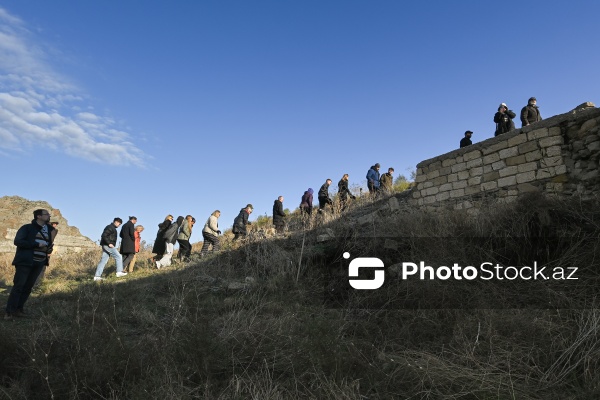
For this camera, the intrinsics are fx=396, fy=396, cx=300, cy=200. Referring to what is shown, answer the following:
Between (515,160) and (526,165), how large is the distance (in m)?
0.26

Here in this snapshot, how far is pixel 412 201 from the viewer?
34.5ft

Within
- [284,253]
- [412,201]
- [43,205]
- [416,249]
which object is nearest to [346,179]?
[412,201]

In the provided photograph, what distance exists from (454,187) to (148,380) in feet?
26.2

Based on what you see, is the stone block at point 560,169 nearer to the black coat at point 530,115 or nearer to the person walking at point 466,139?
the black coat at point 530,115

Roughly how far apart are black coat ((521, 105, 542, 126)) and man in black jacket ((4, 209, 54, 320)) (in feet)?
33.2

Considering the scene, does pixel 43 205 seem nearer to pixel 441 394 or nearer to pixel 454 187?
pixel 454 187

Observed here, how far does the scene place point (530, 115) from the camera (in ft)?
31.0

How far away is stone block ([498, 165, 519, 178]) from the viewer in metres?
8.09

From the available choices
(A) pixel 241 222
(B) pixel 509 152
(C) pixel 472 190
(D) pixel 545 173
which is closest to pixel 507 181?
(B) pixel 509 152

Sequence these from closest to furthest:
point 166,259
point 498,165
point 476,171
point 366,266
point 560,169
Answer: point 366,266 < point 560,169 < point 498,165 < point 476,171 < point 166,259

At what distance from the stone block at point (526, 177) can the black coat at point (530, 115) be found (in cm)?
213

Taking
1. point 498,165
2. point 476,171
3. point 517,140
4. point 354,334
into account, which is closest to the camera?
point 354,334

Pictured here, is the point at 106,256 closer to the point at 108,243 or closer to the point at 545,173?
the point at 108,243

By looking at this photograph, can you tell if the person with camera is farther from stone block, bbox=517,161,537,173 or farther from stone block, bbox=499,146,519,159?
stone block, bbox=517,161,537,173
